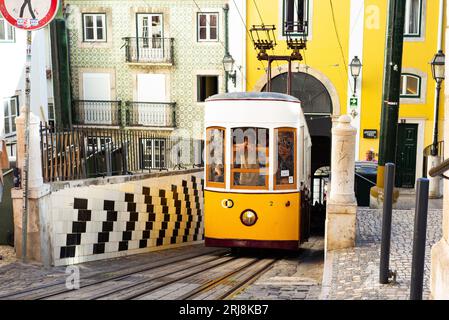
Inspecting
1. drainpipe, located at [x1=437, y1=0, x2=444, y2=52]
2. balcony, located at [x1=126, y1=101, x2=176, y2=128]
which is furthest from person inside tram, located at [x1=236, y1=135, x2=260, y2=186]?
drainpipe, located at [x1=437, y1=0, x2=444, y2=52]

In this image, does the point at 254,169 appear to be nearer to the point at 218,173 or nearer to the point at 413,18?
the point at 218,173

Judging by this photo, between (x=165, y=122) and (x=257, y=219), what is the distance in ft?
32.2

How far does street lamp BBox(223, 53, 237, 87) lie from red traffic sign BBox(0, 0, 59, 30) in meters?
10.1

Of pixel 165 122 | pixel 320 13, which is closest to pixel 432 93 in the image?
pixel 320 13

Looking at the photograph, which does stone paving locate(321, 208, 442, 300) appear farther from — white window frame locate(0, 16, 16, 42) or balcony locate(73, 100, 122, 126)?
balcony locate(73, 100, 122, 126)

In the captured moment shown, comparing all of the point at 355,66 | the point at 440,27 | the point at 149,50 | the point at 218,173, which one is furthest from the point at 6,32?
the point at 440,27

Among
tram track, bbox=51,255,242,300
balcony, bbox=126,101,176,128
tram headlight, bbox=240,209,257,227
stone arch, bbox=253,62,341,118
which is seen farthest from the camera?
balcony, bbox=126,101,176,128

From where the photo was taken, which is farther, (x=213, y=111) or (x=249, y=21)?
(x=249, y=21)

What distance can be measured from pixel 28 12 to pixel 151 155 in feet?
14.8

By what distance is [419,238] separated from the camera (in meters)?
4.41

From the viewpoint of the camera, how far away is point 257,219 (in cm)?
875

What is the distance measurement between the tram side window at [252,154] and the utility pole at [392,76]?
299cm

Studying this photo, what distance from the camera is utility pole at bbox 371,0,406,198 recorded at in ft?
33.9
